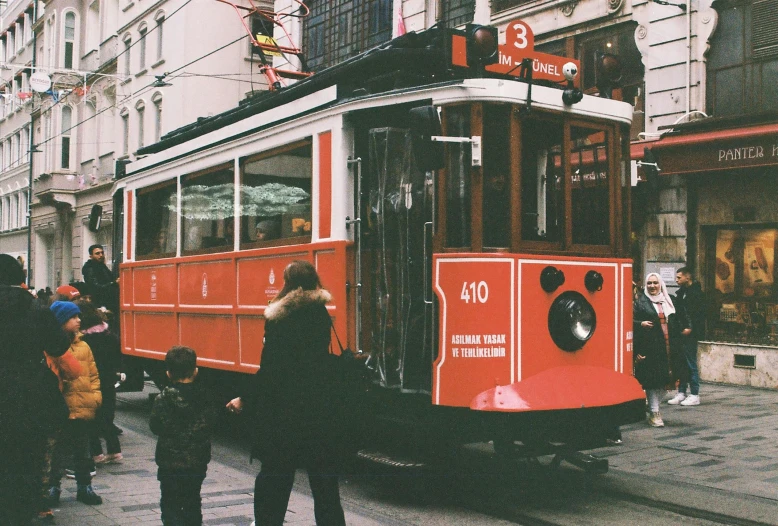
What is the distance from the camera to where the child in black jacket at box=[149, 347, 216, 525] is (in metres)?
5.12

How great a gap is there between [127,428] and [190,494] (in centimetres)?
574

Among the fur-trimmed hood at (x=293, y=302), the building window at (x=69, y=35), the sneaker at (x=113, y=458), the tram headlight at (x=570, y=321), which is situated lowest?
the sneaker at (x=113, y=458)

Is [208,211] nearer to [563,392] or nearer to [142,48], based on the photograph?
[563,392]

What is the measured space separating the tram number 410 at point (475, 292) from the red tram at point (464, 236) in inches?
0.6

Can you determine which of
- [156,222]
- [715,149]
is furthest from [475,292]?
[715,149]

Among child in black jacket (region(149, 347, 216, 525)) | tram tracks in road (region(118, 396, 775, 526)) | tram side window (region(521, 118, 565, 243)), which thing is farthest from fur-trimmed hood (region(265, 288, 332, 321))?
tram side window (region(521, 118, 565, 243))

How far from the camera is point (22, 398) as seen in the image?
502 centimetres

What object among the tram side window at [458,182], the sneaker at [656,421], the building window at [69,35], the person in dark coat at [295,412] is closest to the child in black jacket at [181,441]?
the person in dark coat at [295,412]

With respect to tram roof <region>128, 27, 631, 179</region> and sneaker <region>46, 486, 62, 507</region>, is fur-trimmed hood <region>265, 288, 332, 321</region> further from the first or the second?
sneaker <region>46, 486, 62, 507</region>

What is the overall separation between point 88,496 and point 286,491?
8.00ft

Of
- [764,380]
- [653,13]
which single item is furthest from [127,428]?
[653,13]

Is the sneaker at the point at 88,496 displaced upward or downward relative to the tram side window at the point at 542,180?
downward

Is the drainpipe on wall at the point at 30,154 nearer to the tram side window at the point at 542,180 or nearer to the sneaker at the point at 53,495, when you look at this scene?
the sneaker at the point at 53,495

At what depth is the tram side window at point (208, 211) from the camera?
9.27 metres
